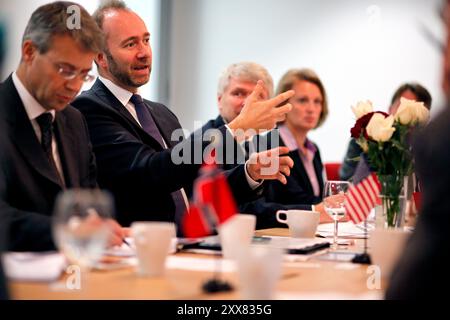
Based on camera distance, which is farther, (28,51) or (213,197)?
(28,51)

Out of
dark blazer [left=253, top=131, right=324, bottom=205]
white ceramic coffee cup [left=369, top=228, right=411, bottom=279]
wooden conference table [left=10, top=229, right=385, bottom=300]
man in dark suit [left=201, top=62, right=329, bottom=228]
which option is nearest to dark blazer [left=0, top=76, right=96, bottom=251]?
wooden conference table [left=10, top=229, right=385, bottom=300]

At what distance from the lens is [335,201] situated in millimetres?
2213

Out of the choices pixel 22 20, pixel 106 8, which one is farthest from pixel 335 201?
pixel 22 20

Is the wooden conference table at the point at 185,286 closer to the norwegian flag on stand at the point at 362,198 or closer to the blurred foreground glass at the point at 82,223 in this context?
the blurred foreground glass at the point at 82,223

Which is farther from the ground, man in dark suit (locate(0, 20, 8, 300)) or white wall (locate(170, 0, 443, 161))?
white wall (locate(170, 0, 443, 161))

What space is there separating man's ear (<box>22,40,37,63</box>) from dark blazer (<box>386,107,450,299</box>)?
1.32 meters

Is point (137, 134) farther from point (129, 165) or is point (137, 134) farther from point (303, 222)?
point (303, 222)

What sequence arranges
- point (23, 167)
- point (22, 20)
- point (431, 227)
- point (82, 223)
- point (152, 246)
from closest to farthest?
point (431, 227), point (82, 223), point (152, 246), point (23, 167), point (22, 20)

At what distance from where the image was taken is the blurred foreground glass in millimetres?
1229

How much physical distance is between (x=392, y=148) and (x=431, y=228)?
3.71 ft

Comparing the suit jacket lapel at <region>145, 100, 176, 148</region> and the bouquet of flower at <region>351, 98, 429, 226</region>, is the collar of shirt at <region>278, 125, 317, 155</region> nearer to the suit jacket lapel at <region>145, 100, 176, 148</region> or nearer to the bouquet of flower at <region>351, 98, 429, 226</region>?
the suit jacket lapel at <region>145, 100, 176, 148</region>

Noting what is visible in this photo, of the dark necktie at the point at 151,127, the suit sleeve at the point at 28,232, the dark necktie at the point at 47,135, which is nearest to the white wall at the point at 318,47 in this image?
the dark necktie at the point at 151,127

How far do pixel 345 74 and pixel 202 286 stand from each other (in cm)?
499

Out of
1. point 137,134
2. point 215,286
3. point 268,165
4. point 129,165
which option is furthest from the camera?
point 137,134
